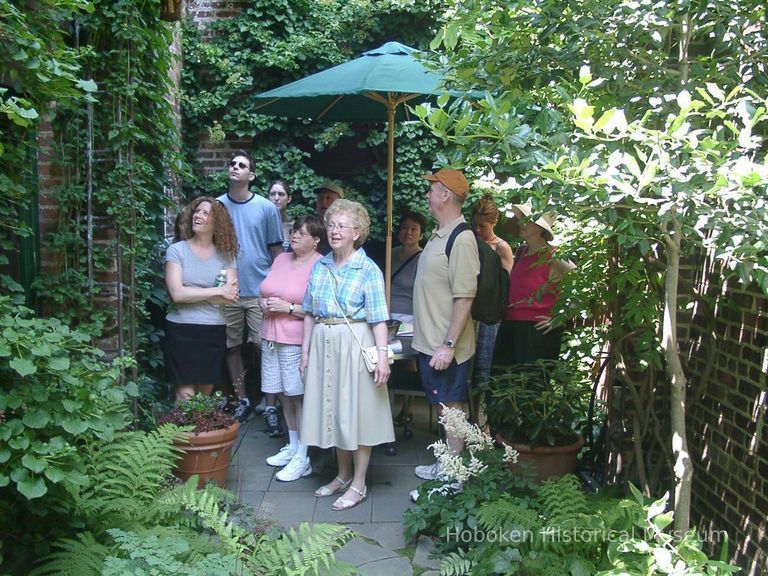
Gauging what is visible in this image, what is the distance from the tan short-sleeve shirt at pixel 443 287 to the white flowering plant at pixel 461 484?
2.18 feet

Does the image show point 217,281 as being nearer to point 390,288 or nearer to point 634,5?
point 390,288

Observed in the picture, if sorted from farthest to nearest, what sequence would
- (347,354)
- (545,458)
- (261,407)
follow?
(261,407)
(347,354)
(545,458)

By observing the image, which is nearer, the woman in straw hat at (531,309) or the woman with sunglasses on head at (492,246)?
the woman in straw hat at (531,309)

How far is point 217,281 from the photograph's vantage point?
491cm

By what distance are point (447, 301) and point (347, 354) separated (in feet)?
2.25

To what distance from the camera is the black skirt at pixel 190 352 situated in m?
4.90

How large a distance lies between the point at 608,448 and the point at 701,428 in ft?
2.42

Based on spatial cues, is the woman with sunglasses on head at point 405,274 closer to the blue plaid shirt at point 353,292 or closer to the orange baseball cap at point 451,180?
the blue plaid shirt at point 353,292

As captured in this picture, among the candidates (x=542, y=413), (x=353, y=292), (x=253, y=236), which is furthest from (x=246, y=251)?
(x=542, y=413)

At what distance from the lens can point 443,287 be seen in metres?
4.46

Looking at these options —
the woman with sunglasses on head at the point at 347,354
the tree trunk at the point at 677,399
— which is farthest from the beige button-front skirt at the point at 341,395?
the tree trunk at the point at 677,399

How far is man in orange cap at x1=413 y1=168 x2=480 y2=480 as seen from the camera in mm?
4383

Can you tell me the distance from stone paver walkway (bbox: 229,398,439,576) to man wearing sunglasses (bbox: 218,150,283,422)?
2.25 ft

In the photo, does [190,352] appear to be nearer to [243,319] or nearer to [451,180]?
[243,319]
